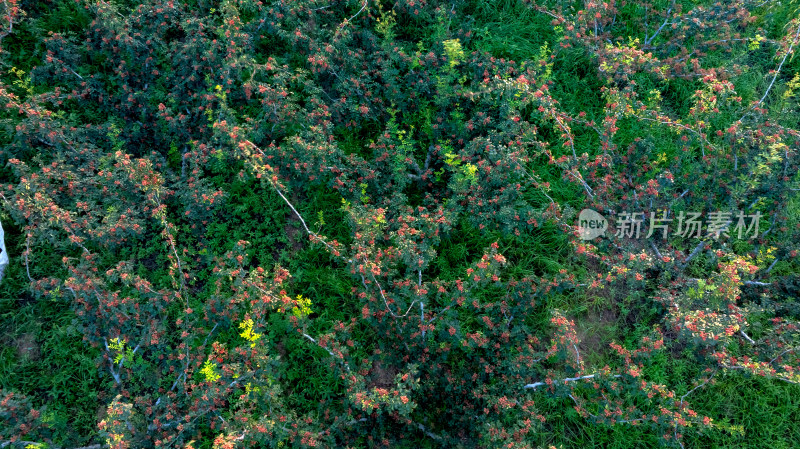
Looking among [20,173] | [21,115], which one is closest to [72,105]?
[21,115]

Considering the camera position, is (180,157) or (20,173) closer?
(20,173)

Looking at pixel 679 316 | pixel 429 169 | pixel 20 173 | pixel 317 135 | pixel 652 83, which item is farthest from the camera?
pixel 652 83

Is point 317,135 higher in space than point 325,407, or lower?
higher

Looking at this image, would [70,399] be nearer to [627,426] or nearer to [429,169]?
[429,169]

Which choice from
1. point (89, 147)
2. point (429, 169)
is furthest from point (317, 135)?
point (89, 147)

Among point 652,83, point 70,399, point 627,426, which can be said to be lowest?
point 70,399

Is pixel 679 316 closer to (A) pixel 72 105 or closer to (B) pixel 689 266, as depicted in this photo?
(B) pixel 689 266

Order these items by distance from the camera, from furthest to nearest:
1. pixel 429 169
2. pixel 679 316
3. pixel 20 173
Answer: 1. pixel 429 169
2. pixel 20 173
3. pixel 679 316
